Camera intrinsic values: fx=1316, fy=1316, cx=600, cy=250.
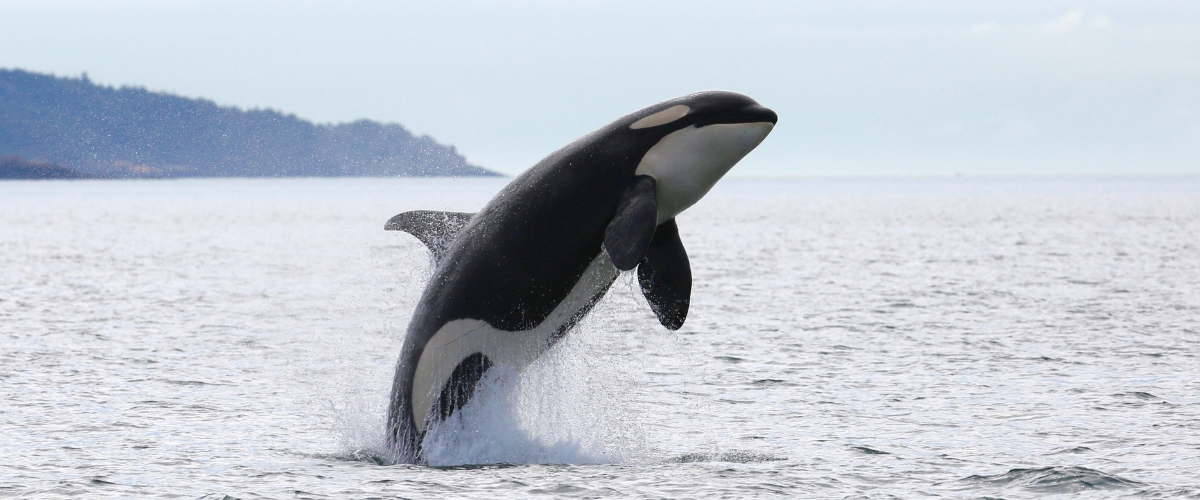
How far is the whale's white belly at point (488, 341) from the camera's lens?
39.1 feet

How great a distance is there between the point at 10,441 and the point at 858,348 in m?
13.6

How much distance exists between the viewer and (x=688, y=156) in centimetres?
1141

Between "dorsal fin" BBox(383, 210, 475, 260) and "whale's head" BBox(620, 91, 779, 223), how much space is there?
2062 millimetres

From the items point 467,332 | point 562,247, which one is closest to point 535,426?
point 467,332

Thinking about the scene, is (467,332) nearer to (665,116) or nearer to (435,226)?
(435,226)

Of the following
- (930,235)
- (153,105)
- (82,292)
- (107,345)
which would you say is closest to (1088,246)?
(930,235)

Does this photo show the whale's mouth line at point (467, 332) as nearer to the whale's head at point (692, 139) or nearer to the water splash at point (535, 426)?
the water splash at point (535, 426)

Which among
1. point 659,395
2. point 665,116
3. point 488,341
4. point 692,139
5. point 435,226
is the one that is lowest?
point 659,395

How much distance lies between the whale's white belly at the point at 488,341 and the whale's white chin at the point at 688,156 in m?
0.89

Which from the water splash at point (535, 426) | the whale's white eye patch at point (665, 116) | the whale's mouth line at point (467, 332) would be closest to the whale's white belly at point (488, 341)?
the whale's mouth line at point (467, 332)

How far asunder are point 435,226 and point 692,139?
279 cm

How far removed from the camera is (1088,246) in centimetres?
5659

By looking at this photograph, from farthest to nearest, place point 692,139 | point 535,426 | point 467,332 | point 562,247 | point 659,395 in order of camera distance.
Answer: point 659,395 → point 535,426 → point 467,332 → point 562,247 → point 692,139

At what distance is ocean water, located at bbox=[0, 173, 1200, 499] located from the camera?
12.2 metres
